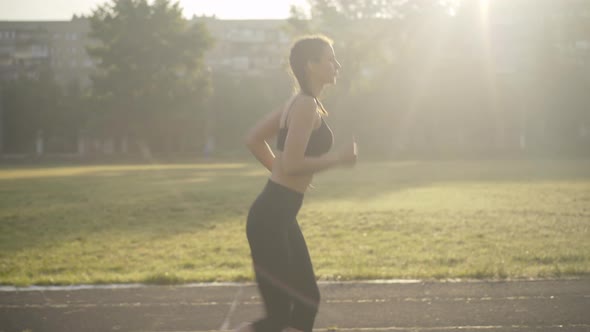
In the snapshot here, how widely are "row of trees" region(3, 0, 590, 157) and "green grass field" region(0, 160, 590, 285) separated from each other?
37.8m

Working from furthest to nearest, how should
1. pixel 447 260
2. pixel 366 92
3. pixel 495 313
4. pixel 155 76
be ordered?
1. pixel 366 92
2. pixel 155 76
3. pixel 447 260
4. pixel 495 313

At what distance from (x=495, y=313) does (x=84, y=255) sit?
22.0ft

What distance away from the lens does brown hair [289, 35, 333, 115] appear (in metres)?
3.91

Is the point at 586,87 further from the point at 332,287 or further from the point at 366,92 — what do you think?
the point at 332,287

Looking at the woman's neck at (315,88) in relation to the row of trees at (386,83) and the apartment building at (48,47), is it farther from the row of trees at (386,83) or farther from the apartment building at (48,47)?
the apartment building at (48,47)

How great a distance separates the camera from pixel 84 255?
10484mm

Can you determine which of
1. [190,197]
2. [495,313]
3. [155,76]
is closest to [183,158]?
[155,76]

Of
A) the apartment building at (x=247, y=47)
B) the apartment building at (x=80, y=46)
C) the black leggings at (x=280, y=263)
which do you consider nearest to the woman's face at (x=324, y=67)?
the black leggings at (x=280, y=263)

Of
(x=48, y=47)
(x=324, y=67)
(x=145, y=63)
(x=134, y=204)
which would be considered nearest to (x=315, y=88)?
(x=324, y=67)

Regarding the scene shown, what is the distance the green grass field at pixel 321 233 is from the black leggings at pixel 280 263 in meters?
4.20

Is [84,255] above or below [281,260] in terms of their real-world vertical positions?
below

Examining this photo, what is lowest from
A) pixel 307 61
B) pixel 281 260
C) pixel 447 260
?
pixel 447 260

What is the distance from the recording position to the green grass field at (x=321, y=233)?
867 cm

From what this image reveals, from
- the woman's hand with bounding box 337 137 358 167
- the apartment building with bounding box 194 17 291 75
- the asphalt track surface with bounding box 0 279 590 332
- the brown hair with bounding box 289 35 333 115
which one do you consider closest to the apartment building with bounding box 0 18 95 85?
the apartment building with bounding box 194 17 291 75
